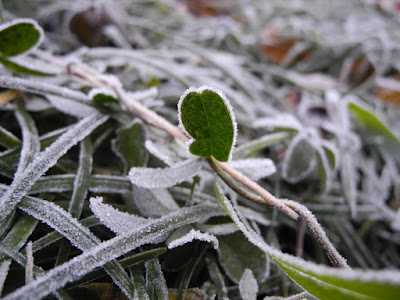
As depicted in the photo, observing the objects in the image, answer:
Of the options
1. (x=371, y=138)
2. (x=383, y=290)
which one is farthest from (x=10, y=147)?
(x=371, y=138)

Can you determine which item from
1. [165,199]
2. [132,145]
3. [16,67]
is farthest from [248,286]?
[16,67]

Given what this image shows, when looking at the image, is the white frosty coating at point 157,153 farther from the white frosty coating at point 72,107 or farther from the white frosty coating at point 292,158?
the white frosty coating at point 292,158

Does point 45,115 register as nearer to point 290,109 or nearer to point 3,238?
point 3,238

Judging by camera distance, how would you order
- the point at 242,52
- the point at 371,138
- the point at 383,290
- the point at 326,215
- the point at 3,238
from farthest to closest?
the point at 242,52 < the point at 371,138 < the point at 326,215 < the point at 3,238 < the point at 383,290

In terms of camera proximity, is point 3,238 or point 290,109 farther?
point 290,109

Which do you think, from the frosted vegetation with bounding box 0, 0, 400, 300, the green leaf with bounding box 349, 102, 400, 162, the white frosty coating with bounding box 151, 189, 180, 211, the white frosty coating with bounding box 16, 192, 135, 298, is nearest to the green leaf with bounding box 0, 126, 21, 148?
the frosted vegetation with bounding box 0, 0, 400, 300

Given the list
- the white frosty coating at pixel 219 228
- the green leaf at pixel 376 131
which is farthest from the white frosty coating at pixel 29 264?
the green leaf at pixel 376 131

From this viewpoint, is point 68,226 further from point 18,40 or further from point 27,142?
point 18,40
